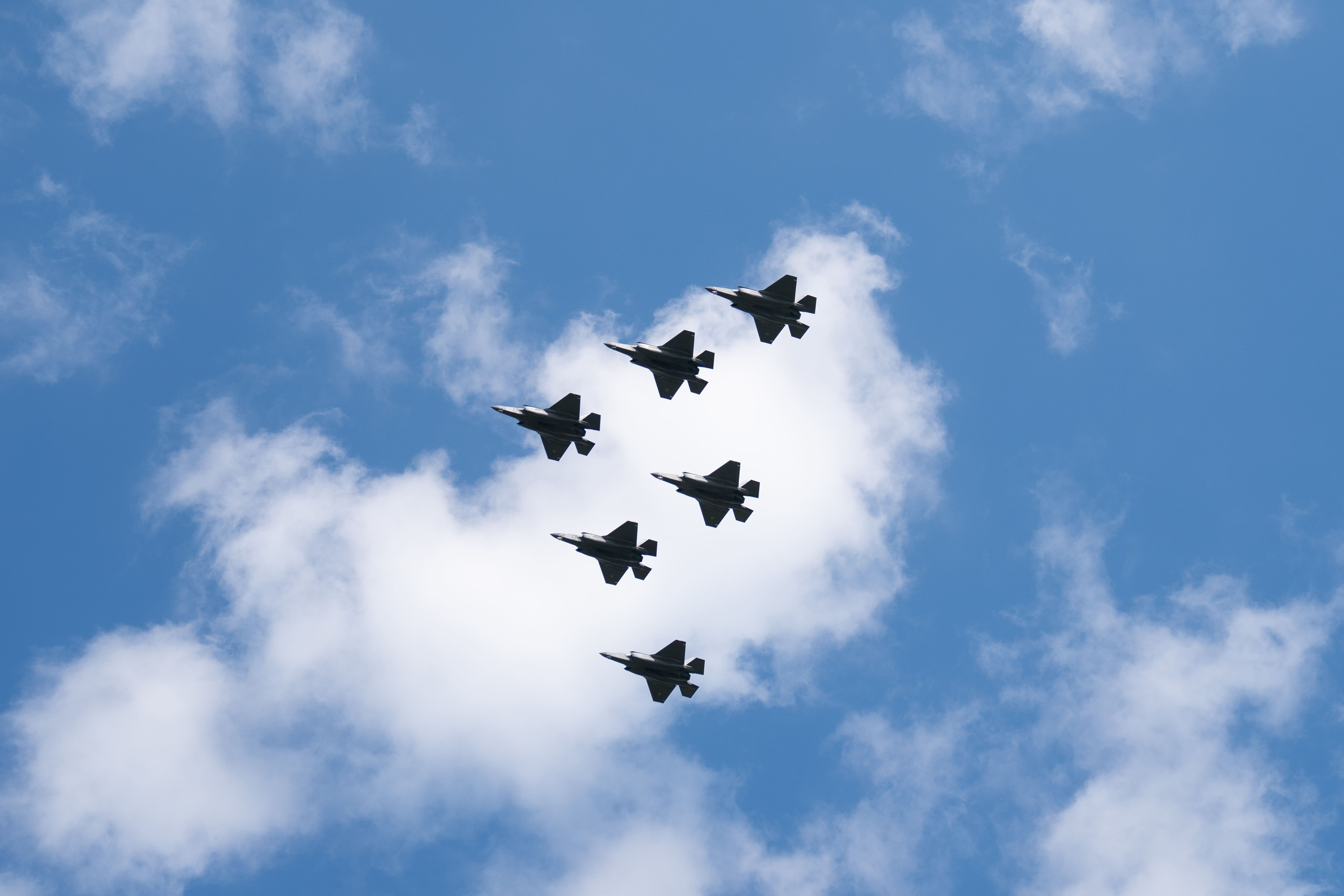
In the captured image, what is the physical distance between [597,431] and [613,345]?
8903 mm

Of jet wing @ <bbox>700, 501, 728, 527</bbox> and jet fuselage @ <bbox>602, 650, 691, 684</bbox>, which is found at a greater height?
jet wing @ <bbox>700, 501, 728, 527</bbox>

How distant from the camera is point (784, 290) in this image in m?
134

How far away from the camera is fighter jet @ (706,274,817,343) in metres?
134

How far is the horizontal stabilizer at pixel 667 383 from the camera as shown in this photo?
135750 millimetres

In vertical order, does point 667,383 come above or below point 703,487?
above

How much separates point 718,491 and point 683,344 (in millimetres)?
15267

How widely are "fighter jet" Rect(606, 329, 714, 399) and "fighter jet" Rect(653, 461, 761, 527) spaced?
10.3 metres

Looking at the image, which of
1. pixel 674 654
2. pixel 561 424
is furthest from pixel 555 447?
pixel 674 654

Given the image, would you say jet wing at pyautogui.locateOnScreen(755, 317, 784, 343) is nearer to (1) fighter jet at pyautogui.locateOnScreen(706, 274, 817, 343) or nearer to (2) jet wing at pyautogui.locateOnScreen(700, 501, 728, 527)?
(1) fighter jet at pyautogui.locateOnScreen(706, 274, 817, 343)

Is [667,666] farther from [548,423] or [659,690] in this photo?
[548,423]

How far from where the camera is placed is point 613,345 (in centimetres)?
13500

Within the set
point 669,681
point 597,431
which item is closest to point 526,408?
point 597,431

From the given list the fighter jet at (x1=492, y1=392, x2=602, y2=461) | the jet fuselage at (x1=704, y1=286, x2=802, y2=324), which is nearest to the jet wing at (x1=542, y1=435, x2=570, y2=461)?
the fighter jet at (x1=492, y1=392, x2=602, y2=461)

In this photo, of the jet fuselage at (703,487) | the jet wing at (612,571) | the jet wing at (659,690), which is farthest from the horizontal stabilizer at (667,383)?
the jet wing at (659,690)
